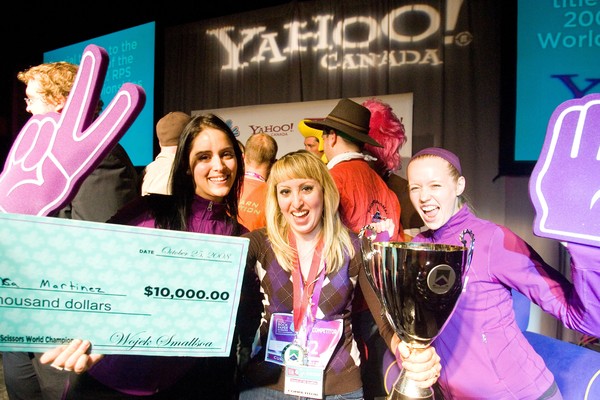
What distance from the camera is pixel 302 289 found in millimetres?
1385

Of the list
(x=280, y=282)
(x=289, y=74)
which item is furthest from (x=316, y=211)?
(x=289, y=74)

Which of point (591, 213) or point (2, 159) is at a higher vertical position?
point (2, 159)

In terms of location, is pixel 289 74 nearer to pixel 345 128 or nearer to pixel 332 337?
pixel 345 128

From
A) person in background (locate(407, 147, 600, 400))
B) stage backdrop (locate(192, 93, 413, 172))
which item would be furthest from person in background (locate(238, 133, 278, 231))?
stage backdrop (locate(192, 93, 413, 172))

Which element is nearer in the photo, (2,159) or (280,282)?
(280,282)

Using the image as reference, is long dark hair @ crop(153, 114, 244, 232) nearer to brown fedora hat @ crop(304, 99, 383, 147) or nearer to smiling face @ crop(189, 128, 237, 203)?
smiling face @ crop(189, 128, 237, 203)

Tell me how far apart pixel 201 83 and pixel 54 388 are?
425 cm

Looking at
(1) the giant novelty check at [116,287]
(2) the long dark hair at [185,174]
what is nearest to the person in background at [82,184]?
(2) the long dark hair at [185,174]

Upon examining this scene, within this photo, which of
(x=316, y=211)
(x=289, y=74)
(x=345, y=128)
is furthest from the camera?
(x=289, y=74)

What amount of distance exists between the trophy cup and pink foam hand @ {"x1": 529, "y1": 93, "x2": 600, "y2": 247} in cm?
18

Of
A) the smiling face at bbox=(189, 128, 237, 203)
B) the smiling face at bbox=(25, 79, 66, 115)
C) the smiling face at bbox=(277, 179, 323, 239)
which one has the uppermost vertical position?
the smiling face at bbox=(25, 79, 66, 115)

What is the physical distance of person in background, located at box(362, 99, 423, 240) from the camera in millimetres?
2701

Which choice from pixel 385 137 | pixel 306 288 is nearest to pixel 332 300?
pixel 306 288

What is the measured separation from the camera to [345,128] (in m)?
2.25
